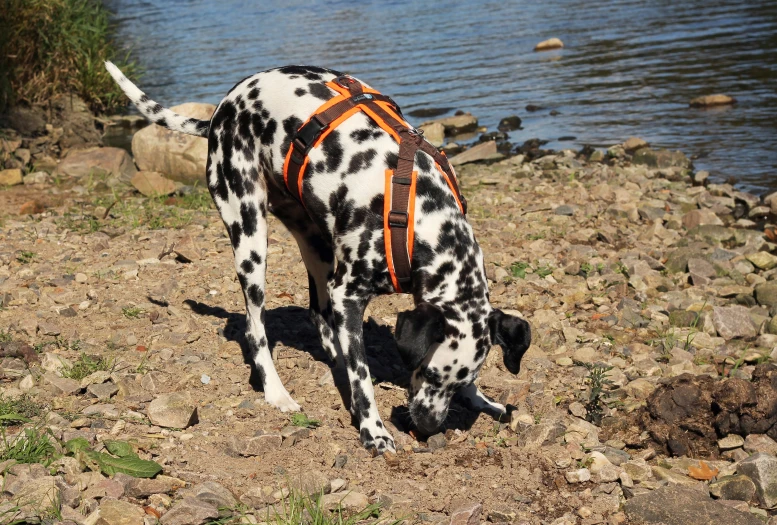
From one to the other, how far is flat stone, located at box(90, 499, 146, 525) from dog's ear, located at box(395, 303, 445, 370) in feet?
5.25

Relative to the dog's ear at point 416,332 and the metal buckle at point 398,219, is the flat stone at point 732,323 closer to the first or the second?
the dog's ear at point 416,332

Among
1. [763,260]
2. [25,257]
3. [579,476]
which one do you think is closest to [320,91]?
[579,476]

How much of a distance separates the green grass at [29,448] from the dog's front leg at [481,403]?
2.56 metres

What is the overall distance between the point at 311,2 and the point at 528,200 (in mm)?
23404

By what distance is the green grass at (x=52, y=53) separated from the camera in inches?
502

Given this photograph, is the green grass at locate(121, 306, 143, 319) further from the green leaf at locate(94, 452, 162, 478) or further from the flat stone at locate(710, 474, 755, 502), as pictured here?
the flat stone at locate(710, 474, 755, 502)

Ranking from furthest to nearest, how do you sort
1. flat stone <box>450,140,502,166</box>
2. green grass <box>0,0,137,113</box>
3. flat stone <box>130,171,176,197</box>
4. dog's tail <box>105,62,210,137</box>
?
flat stone <box>450,140,502,166</box>, green grass <box>0,0,137,113</box>, flat stone <box>130,171,176,197</box>, dog's tail <box>105,62,210,137</box>

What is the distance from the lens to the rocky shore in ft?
14.5

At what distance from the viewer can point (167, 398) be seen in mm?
5152

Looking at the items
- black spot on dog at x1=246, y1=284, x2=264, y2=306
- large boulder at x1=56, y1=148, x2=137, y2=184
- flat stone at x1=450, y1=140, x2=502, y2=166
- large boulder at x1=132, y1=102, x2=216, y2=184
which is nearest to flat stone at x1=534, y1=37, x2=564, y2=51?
flat stone at x1=450, y1=140, x2=502, y2=166

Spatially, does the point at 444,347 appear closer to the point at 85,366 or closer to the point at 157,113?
the point at 85,366

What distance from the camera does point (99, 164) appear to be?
38.3 feet

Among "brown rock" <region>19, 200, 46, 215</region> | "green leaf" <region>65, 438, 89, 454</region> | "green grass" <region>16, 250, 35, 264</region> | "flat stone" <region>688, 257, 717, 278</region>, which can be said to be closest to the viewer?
"green leaf" <region>65, 438, 89, 454</region>

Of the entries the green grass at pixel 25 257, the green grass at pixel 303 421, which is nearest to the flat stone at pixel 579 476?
the green grass at pixel 303 421
